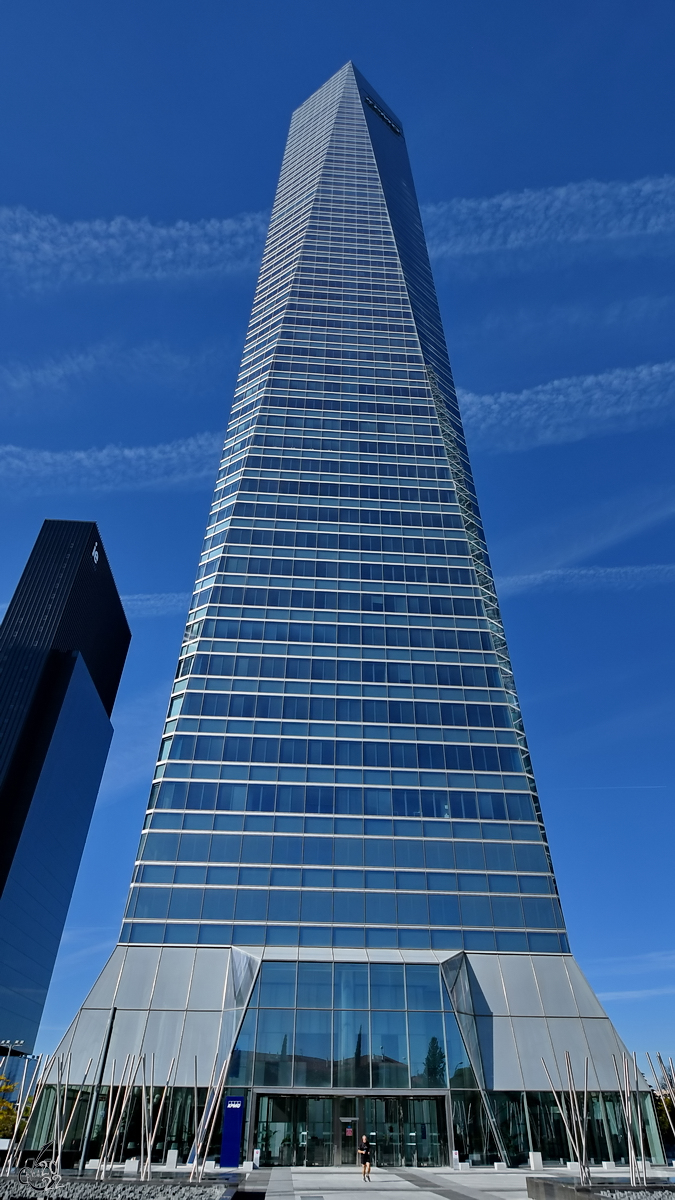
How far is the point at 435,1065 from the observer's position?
45812 millimetres

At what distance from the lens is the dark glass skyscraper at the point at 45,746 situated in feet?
478

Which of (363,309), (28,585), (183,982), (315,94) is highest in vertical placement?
(315,94)

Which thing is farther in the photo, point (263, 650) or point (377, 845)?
point (263, 650)

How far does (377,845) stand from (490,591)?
31.0m

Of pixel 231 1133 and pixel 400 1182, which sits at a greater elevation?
pixel 231 1133

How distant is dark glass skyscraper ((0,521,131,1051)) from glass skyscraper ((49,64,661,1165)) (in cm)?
9142

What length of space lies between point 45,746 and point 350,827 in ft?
377

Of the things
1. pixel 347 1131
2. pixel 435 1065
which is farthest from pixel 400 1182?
pixel 435 1065

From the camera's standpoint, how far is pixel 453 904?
179 ft

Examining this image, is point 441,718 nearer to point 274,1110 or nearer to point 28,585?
point 274,1110

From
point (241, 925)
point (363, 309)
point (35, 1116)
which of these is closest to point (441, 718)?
point (241, 925)

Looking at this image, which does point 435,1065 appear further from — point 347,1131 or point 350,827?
point 350,827

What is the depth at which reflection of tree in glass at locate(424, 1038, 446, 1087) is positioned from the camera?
1783 inches

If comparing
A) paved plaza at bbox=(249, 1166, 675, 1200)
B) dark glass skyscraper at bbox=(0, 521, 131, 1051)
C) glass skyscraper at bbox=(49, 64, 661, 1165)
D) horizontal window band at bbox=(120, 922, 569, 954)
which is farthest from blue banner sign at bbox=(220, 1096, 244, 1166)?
dark glass skyscraper at bbox=(0, 521, 131, 1051)
